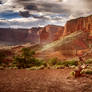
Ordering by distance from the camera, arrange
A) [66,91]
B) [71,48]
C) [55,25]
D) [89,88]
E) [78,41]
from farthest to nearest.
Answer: [55,25]
[78,41]
[71,48]
[89,88]
[66,91]

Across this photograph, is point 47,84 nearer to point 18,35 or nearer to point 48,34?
point 48,34

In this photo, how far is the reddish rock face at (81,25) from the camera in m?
48.3

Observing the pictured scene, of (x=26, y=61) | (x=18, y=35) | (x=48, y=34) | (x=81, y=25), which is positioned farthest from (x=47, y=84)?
(x=18, y=35)

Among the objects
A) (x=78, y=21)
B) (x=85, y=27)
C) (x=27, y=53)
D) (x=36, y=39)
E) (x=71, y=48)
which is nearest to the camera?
(x=27, y=53)

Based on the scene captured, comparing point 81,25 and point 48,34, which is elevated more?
point 81,25

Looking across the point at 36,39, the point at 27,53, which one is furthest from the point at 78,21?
the point at 36,39

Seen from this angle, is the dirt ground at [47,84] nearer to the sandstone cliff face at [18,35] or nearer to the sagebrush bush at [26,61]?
the sagebrush bush at [26,61]

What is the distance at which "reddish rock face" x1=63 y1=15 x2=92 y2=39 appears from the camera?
48.3m

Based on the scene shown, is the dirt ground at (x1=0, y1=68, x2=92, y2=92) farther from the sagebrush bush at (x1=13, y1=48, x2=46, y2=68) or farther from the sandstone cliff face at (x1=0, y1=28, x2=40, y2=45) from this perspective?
the sandstone cliff face at (x1=0, y1=28, x2=40, y2=45)

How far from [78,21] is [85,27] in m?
6.58

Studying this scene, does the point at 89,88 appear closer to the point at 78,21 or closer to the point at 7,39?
the point at 78,21

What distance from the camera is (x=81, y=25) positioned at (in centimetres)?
5353

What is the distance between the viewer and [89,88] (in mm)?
6391

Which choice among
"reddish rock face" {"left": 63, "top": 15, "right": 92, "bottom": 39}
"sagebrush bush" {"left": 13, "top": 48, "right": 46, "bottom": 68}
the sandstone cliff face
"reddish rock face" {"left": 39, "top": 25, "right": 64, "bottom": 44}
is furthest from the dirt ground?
the sandstone cliff face
